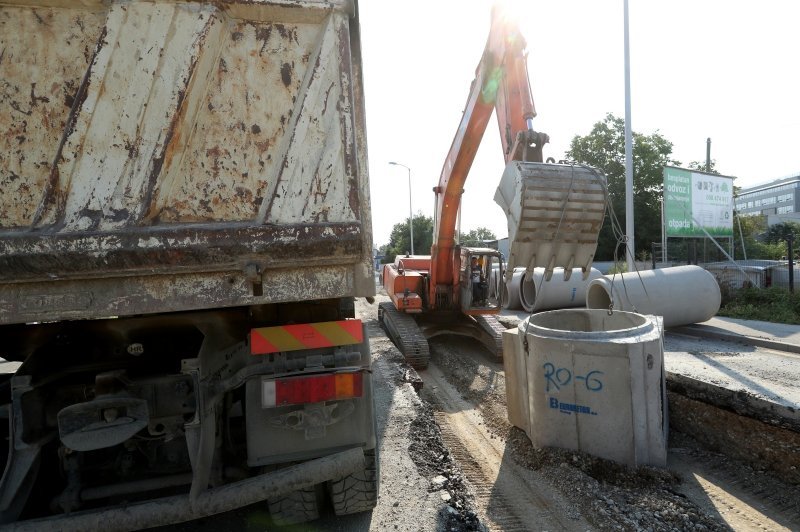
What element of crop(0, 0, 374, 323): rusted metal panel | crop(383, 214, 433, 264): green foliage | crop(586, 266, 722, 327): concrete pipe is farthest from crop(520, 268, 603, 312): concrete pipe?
crop(383, 214, 433, 264): green foliage

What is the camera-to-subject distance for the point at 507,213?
4125 millimetres

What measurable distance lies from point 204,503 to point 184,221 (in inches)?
55.2

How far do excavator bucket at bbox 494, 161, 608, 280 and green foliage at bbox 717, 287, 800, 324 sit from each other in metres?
9.75

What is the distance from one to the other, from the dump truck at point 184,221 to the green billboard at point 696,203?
17110 mm

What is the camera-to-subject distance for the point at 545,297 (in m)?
12.9

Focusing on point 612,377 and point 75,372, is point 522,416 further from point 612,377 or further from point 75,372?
point 75,372

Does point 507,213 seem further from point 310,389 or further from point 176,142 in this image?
point 176,142

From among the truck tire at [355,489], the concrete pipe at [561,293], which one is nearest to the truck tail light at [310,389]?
the truck tire at [355,489]

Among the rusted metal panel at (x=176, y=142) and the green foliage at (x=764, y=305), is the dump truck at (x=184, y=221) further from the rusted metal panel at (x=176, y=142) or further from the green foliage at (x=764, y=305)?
the green foliage at (x=764, y=305)

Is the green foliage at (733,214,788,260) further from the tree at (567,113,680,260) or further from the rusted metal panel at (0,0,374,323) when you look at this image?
the rusted metal panel at (0,0,374,323)

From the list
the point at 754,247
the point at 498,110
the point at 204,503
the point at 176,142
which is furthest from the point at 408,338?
the point at 754,247

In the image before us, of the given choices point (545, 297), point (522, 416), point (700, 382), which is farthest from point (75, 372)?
point (545, 297)

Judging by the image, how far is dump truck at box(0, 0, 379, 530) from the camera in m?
1.99

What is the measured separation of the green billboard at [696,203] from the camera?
16.4 metres
